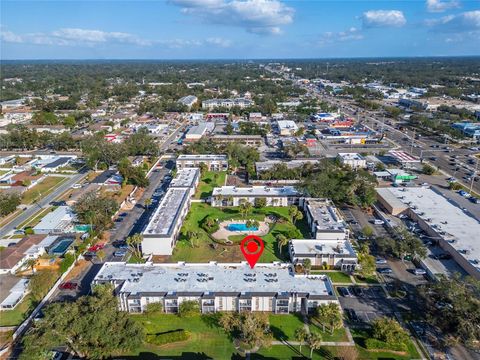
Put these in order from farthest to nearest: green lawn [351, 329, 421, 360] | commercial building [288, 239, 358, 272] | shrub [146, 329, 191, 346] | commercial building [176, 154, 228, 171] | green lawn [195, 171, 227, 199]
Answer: commercial building [176, 154, 228, 171] → green lawn [195, 171, 227, 199] → commercial building [288, 239, 358, 272] → shrub [146, 329, 191, 346] → green lawn [351, 329, 421, 360]

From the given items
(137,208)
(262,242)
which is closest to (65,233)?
(137,208)

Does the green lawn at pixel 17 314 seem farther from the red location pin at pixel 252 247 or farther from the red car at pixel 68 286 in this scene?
the red location pin at pixel 252 247

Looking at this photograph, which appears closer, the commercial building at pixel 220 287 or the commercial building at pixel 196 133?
the commercial building at pixel 220 287

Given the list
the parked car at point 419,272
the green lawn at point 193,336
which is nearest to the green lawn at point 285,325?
the green lawn at point 193,336

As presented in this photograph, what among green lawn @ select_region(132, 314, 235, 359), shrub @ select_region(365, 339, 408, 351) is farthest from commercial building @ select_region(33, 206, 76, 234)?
shrub @ select_region(365, 339, 408, 351)

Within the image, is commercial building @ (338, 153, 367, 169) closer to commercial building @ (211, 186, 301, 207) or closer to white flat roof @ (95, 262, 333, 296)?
commercial building @ (211, 186, 301, 207)

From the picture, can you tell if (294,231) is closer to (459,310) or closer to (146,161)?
(459,310)

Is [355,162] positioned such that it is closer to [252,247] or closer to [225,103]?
[252,247]
